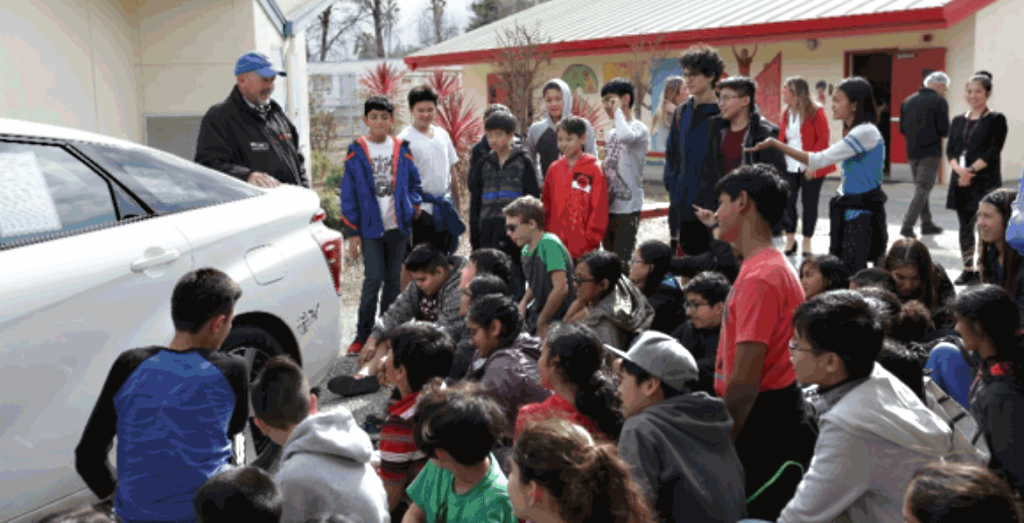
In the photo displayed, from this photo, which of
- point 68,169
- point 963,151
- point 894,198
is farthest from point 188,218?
point 894,198

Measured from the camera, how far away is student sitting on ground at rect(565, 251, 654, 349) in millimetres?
4652

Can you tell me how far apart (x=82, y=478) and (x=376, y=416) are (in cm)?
208

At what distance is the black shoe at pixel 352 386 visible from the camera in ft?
18.4

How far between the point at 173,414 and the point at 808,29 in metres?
14.2

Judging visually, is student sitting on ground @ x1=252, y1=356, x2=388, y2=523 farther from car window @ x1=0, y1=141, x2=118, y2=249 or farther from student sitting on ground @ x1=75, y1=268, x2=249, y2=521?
car window @ x1=0, y1=141, x2=118, y2=249

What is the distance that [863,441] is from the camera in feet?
8.59

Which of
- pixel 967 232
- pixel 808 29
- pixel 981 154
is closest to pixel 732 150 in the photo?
pixel 967 232

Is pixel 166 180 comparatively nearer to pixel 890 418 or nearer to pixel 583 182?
pixel 890 418

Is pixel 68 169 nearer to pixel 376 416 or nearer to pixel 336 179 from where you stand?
pixel 376 416

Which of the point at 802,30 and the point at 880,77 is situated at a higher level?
the point at 802,30

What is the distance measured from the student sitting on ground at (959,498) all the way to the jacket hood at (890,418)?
441 mm

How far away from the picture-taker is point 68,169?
3605mm

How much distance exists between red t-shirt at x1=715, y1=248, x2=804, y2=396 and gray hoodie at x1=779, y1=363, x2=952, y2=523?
516mm

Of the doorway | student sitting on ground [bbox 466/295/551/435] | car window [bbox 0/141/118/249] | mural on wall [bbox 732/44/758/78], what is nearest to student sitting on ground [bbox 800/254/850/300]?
student sitting on ground [bbox 466/295/551/435]
